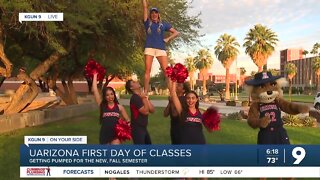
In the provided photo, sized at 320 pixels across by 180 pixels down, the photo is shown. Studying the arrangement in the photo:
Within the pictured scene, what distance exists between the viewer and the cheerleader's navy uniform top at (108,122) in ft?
18.0

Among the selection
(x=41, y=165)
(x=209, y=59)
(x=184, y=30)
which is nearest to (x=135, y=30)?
(x=184, y=30)

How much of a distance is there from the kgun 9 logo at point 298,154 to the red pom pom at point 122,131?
214 centimetres

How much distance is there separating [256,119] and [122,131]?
181 centimetres

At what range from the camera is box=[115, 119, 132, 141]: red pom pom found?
5344 millimetres

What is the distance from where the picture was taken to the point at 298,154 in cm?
451

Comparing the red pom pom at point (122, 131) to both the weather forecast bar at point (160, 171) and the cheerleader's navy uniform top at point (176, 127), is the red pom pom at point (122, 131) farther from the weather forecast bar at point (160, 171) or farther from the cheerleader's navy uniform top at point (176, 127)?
the weather forecast bar at point (160, 171)

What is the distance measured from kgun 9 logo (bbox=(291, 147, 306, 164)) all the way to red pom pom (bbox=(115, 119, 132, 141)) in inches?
84.2

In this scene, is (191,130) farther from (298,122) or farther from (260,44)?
(260,44)

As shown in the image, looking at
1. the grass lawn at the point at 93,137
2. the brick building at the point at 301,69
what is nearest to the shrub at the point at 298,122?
the grass lawn at the point at 93,137

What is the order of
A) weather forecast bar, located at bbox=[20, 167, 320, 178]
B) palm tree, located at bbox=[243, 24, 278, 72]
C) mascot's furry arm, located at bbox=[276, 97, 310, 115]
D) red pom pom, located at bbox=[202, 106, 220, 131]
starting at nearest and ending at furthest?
weather forecast bar, located at bbox=[20, 167, 320, 178] < mascot's furry arm, located at bbox=[276, 97, 310, 115] < red pom pom, located at bbox=[202, 106, 220, 131] < palm tree, located at bbox=[243, 24, 278, 72]

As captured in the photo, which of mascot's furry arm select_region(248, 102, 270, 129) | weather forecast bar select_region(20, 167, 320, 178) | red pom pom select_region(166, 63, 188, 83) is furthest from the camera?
mascot's furry arm select_region(248, 102, 270, 129)

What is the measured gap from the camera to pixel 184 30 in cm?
1736

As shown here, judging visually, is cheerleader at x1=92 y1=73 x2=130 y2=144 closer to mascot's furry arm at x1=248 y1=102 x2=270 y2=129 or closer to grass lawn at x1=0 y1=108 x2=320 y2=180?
mascot's furry arm at x1=248 y1=102 x2=270 y2=129

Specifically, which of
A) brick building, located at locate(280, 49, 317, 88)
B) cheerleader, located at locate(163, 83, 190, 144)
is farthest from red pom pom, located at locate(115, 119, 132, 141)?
brick building, located at locate(280, 49, 317, 88)
